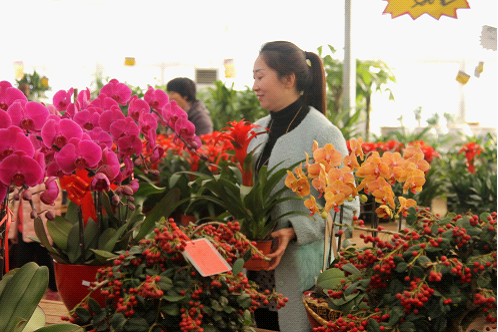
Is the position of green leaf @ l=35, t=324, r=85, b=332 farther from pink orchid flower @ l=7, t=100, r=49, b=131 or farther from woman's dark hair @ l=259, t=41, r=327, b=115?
woman's dark hair @ l=259, t=41, r=327, b=115

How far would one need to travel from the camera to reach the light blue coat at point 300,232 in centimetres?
124

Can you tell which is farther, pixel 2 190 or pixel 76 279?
pixel 76 279

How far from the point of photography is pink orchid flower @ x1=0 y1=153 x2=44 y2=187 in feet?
2.18

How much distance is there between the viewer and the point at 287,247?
→ 1.29 m

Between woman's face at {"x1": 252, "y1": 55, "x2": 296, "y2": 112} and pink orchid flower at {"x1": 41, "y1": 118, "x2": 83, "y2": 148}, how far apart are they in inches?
23.3

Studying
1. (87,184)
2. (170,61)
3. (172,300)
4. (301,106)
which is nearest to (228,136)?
(301,106)

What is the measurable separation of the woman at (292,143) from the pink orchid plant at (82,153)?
31 cm

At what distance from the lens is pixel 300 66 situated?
127 centimetres

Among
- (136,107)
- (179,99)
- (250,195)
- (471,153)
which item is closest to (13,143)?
(136,107)

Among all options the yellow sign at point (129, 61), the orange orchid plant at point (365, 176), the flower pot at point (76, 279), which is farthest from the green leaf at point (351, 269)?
the yellow sign at point (129, 61)

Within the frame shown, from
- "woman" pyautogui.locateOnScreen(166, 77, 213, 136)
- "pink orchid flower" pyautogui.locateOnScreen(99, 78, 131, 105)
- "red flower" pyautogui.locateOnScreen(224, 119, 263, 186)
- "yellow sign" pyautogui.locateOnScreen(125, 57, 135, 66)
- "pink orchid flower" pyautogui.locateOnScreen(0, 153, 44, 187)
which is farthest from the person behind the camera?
"woman" pyautogui.locateOnScreen(166, 77, 213, 136)

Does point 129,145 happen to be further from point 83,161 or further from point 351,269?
point 351,269

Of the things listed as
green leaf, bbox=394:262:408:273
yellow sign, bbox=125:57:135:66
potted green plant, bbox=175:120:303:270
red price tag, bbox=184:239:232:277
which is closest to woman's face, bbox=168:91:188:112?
yellow sign, bbox=125:57:135:66

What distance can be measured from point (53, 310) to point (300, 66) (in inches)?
36.6
